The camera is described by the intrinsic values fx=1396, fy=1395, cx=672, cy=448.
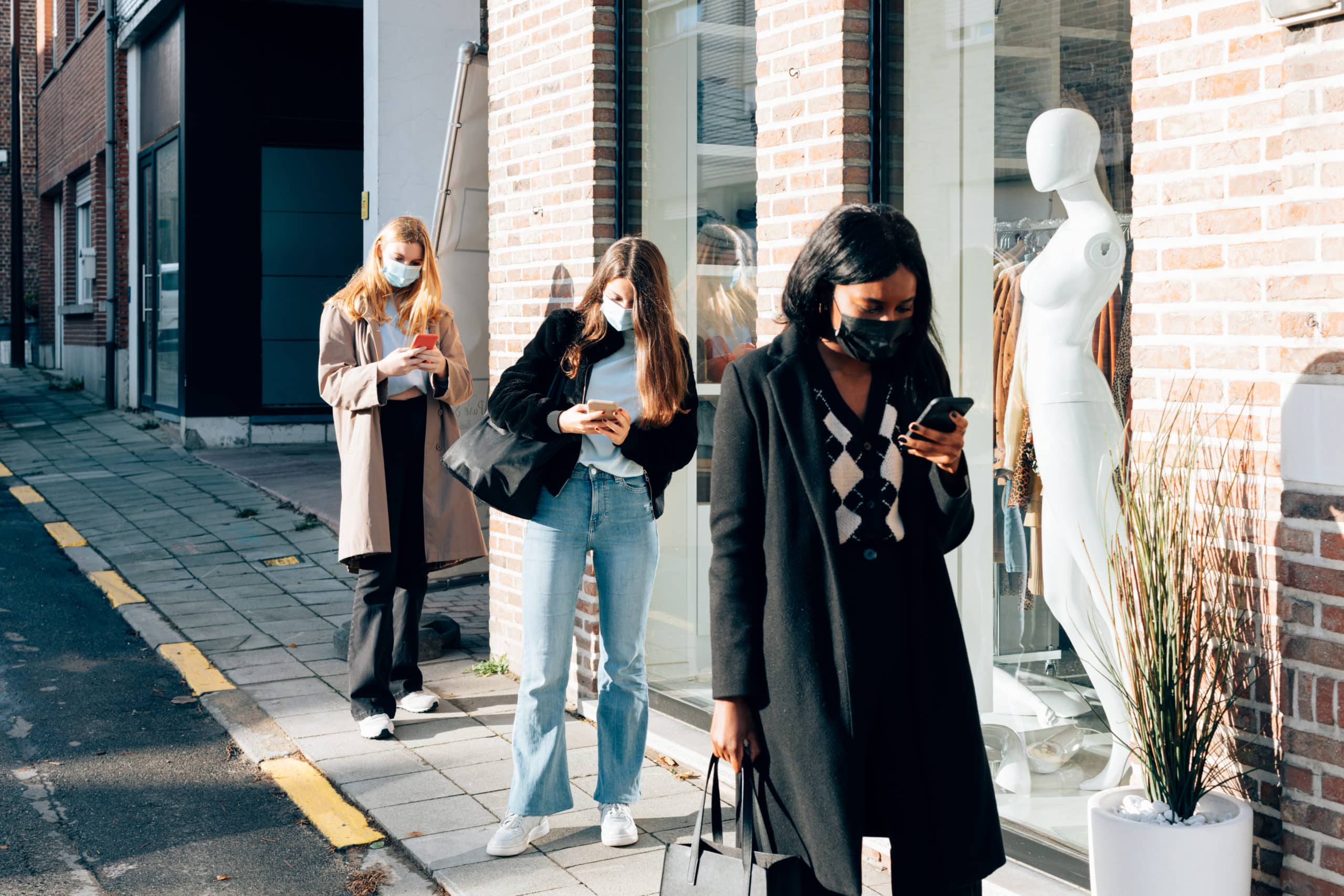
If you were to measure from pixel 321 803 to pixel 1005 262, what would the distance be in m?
3.12

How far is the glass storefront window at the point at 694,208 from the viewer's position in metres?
5.80

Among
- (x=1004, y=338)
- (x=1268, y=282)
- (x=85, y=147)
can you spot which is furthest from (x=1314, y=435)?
(x=85, y=147)

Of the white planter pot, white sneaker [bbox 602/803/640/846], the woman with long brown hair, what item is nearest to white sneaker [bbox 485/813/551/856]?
the woman with long brown hair

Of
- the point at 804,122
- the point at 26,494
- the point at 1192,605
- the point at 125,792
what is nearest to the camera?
the point at 1192,605

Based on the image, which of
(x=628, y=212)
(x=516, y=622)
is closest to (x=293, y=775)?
(x=516, y=622)

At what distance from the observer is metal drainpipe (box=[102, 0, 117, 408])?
19.0 metres

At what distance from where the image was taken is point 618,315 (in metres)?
4.46

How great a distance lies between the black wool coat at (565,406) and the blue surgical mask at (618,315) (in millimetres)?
80

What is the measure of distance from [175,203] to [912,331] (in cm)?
1526

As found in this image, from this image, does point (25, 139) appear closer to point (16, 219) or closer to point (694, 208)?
point (16, 219)

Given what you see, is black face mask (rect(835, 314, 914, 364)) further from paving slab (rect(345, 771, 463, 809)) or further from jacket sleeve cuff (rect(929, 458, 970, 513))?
paving slab (rect(345, 771, 463, 809))

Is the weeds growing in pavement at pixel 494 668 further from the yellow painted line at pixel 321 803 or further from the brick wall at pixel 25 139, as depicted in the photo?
the brick wall at pixel 25 139

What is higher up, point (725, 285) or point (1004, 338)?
point (725, 285)

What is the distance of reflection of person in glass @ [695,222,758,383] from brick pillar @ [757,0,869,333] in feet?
1.72
